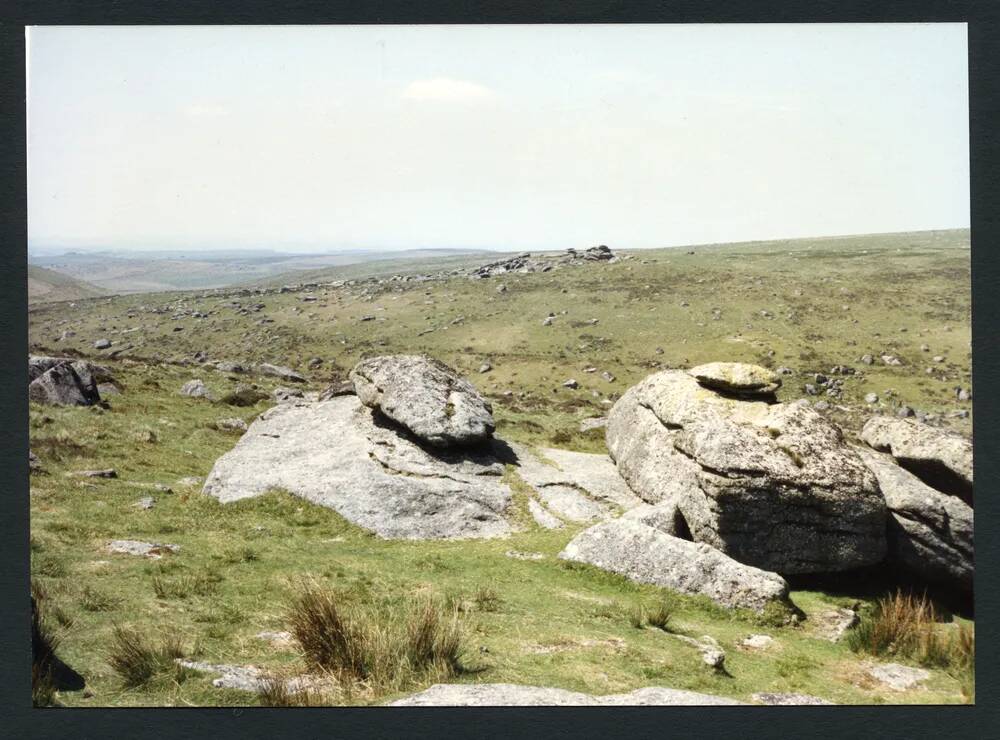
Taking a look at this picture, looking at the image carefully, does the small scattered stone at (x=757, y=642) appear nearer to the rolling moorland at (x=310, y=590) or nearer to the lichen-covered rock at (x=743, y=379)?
the rolling moorland at (x=310, y=590)

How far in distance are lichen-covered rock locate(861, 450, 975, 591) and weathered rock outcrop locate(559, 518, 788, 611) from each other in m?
4.45

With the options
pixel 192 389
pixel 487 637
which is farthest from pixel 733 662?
pixel 192 389

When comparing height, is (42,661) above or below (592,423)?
below

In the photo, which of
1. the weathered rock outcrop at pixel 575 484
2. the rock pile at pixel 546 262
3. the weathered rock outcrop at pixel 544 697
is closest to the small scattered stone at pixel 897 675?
the weathered rock outcrop at pixel 544 697

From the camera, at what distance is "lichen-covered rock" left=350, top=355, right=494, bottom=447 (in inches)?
870

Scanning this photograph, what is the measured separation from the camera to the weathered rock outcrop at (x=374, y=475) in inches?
753

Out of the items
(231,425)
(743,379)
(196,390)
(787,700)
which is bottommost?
(787,700)

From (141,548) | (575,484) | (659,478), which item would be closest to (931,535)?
(659,478)

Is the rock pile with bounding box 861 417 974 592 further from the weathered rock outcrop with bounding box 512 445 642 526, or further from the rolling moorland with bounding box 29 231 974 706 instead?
the weathered rock outcrop with bounding box 512 445 642 526

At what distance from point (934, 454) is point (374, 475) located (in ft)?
49.8

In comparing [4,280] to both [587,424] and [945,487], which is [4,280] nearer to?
[945,487]

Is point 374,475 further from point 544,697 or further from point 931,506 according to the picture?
point 931,506

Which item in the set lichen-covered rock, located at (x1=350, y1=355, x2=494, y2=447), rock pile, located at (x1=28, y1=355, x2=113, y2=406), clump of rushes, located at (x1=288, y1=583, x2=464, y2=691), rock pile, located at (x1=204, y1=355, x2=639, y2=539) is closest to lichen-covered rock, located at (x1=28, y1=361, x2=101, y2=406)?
rock pile, located at (x1=28, y1=355, x2=113, y2=406)

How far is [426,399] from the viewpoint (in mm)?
22766
